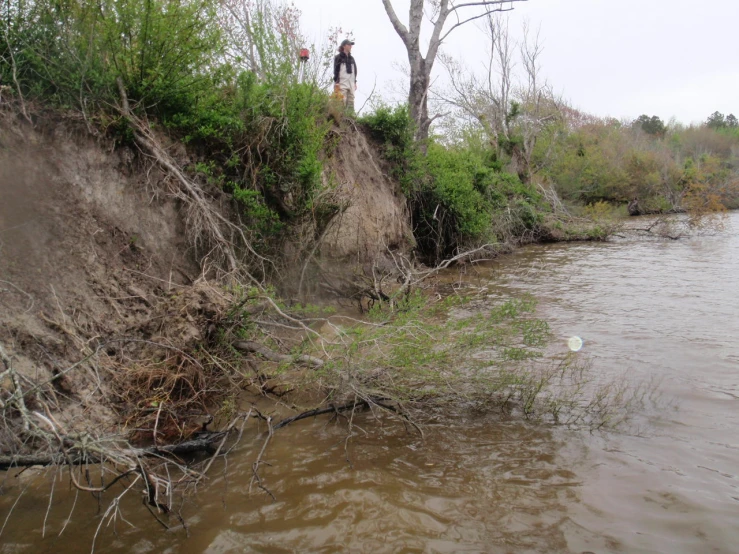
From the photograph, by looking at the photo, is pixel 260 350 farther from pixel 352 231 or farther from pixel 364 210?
pixel 364 210

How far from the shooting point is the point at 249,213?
6.99 metres

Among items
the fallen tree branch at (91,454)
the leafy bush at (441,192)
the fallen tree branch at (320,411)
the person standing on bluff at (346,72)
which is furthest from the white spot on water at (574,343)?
the person standing on bluff at (346,72)

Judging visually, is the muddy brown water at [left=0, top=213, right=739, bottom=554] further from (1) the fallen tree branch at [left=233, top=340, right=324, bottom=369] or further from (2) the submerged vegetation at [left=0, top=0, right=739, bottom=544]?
(1) the fallen tree branch at [left=233, top=340, right=324, bottom=369]

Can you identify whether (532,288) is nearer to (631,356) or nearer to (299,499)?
(631,356)

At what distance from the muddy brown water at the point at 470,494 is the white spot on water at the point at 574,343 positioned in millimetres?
889

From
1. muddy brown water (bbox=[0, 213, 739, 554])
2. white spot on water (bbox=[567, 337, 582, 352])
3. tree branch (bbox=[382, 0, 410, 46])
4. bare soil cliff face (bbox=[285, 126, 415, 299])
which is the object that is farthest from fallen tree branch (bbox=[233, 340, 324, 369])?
tree branch (bbox=[382, 0, 410, 46])

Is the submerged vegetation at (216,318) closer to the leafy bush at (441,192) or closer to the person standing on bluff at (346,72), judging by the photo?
the person standing on bluff at (346,72)

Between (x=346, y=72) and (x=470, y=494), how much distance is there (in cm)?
935

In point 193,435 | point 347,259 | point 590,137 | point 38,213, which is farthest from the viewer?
point 590,137

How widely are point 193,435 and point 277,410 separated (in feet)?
3.08

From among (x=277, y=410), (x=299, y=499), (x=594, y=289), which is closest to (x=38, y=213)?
(x=277, y=410)

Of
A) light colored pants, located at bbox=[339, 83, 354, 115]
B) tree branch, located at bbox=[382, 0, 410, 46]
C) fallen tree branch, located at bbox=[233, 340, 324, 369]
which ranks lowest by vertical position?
fallen tree branch, located at bbox=[233, 340, 324, 369]

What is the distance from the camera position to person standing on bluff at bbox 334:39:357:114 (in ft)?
35.5

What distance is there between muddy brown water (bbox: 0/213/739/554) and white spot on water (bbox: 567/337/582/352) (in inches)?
35.0
